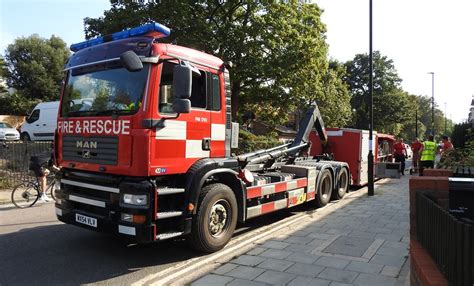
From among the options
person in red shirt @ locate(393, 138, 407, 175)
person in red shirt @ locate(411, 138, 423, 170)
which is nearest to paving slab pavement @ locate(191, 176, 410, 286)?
person in red shirt @ locate(393, 138, 407, 175)

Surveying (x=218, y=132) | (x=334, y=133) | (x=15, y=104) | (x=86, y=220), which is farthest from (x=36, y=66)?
(x=86, y=220)

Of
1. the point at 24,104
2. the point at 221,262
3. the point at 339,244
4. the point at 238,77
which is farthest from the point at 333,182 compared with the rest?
the point at 24,104

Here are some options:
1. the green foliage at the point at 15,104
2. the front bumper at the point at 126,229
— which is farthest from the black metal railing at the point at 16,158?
the green foliage at the point at 15,104

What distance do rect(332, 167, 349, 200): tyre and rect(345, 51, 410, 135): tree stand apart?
46003 mm

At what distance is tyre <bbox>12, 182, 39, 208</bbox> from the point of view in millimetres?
10258

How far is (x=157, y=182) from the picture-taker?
5.68 m

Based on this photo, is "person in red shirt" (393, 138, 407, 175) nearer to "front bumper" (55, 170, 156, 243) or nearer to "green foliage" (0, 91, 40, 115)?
"front bumper" (55, 170, 156, 243)

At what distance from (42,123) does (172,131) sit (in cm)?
1901

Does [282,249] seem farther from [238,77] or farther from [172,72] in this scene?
[238,77]

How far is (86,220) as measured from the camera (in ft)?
18.8

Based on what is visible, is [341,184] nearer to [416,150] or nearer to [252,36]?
[416,150]

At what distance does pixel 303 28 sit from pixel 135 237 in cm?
2079

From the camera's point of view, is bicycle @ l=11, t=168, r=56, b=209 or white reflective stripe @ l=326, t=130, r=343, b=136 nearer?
bicycle @ l=11, t=168, r=56, b=209

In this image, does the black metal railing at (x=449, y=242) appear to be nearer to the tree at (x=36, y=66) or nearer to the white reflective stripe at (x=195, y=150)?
the white reflective stripe at (x=195, y=150)
